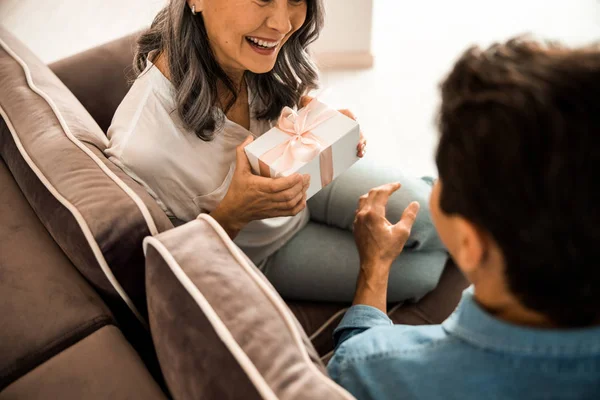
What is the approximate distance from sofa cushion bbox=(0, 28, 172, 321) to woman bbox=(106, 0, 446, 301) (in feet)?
0.36

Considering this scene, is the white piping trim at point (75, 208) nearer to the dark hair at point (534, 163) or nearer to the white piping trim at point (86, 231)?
the white piping trim at point (86, 231)

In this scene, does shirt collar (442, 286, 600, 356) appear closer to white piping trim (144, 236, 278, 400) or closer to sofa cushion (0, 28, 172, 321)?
white piping trim (144, 236, 278, 400)

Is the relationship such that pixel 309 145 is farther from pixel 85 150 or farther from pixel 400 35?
pixel 400 35

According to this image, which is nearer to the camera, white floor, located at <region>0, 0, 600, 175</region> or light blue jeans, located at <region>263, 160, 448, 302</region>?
light blue jeans, located at <region>263, 160, 448, 302</region>

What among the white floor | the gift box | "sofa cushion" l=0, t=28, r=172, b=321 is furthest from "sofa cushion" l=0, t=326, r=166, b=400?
the white floor

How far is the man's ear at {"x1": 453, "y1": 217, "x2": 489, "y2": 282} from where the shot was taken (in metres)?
0.58

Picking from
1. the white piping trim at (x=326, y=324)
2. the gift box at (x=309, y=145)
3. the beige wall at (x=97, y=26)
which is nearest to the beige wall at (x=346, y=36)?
the beige wall at (x=97, y=26)

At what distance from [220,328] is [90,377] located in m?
0.25

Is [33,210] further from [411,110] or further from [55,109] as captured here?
[411,110]

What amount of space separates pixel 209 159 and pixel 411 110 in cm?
146

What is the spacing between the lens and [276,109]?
4.35 ft

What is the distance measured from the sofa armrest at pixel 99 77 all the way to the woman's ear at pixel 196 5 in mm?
429

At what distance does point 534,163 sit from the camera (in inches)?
19.6

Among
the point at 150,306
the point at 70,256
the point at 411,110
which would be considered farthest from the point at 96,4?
the point at 150,306
